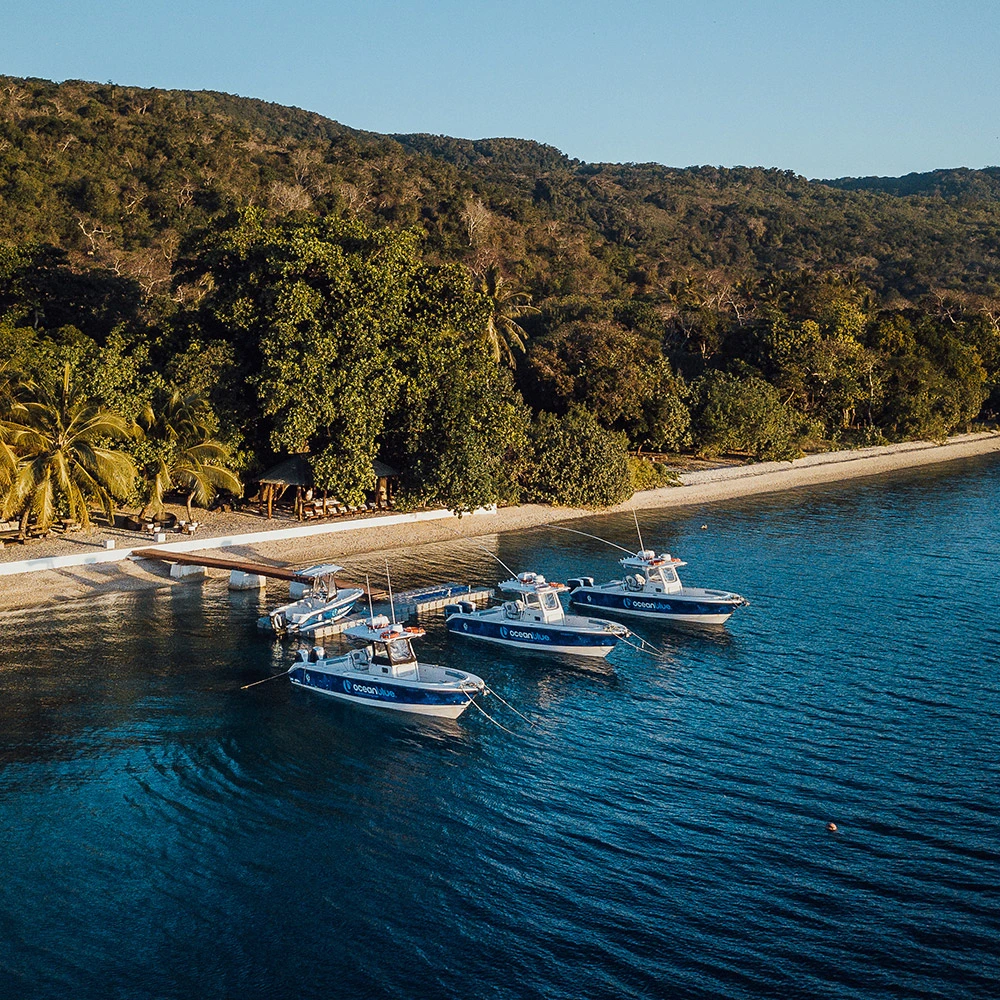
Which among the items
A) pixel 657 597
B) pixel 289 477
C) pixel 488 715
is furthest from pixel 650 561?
pixel 289 477

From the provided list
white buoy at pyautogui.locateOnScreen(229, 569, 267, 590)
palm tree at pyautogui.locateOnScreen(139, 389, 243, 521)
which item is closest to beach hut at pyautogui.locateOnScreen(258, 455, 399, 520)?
palm tree at pyautogui.locateOnScreen(139, 389, 243, 521)

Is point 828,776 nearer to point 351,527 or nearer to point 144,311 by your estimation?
point 351,527

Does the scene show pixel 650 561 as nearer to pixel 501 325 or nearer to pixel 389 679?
pixel 389 679

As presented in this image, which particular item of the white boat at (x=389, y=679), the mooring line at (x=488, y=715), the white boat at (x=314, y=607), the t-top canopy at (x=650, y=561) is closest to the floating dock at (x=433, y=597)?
the white boat at (x=314, y=607)

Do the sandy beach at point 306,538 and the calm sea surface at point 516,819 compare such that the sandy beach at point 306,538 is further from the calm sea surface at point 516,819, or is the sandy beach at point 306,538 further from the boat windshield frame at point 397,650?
the boat windshield frame at point 397,650

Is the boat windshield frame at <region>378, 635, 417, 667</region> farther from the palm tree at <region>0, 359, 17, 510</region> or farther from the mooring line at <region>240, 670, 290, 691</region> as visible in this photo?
the palm tree at <region>0, 359, 17, 510</region>

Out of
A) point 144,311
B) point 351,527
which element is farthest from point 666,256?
point 351,527
